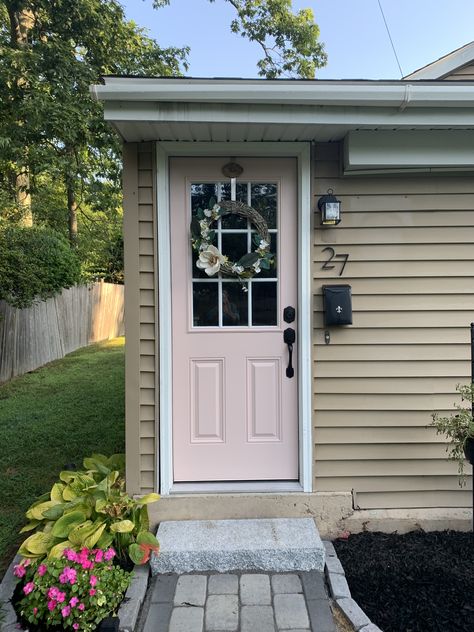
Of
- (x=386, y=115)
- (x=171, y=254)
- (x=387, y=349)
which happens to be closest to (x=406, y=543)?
(x=387, y=349)

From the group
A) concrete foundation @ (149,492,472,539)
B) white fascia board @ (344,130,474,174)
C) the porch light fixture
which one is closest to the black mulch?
concrete foundation @ (149,492,472,539)

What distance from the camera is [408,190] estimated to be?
249cm

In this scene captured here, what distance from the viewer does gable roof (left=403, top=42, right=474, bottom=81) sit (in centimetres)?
265

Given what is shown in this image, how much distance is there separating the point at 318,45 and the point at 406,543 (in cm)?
1327

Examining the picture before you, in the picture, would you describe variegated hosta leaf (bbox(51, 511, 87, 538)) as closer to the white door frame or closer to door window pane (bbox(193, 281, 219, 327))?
the white door frame

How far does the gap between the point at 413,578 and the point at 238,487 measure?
1.00 metres

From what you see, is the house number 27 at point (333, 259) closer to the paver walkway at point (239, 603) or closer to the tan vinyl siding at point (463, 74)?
the tan vinyl siding at point (463, 74)

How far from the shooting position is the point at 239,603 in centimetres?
190

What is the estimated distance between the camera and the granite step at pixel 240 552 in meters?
2.10

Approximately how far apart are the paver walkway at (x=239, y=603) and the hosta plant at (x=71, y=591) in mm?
225

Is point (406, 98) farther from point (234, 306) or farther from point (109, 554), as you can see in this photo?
point (109, 554)

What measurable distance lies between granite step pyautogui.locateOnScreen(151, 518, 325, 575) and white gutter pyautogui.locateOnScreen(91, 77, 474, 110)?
2.26 metres

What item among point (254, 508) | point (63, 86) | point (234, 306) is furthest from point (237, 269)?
point (63, 86)

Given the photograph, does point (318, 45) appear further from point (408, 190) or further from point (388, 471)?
point (388, 471)
